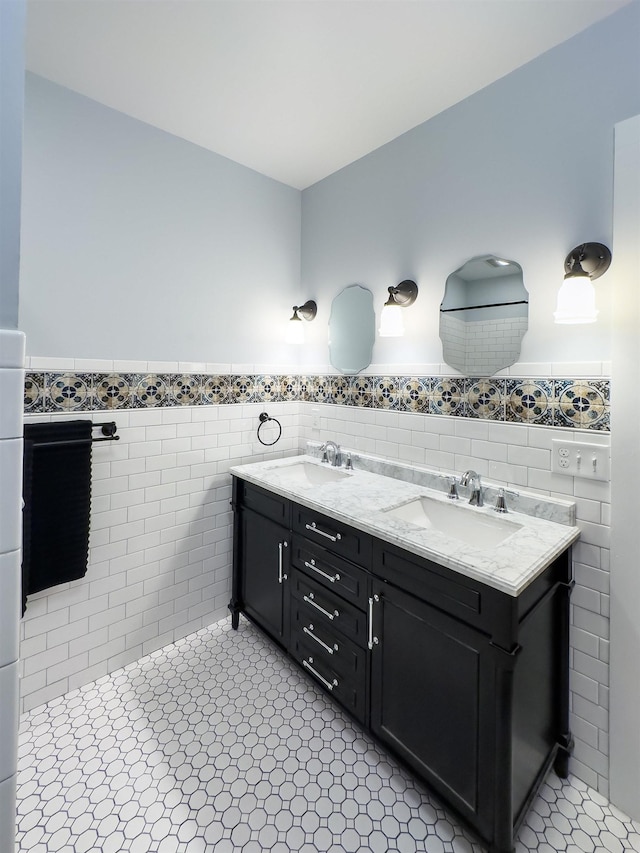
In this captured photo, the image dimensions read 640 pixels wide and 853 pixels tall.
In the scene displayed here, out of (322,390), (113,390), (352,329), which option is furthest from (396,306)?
(113,390)

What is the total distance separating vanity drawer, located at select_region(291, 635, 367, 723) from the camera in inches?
60.0

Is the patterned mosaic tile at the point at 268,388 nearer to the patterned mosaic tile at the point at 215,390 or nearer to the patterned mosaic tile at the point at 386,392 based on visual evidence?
the patterned mosaic tile at the point at 215,390

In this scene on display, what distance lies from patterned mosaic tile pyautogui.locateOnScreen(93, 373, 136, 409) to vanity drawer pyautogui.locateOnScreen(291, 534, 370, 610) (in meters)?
1.02

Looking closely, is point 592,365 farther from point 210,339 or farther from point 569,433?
point 210,339

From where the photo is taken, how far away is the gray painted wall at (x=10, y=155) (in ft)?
Answer: 1.63

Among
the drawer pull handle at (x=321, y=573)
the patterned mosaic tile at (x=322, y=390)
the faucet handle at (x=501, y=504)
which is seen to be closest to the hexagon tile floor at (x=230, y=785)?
the drawer pull handle at (x=321, y=573)

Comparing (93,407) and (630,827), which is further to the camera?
(93,407)

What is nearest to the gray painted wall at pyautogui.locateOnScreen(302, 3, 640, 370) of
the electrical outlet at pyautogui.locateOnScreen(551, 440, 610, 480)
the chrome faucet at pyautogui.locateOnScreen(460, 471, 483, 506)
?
the electrical outlet at pyautogui.locateOnScreen(551, 440, 610, 480)

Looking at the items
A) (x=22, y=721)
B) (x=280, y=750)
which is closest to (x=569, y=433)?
(x=280, y=750)

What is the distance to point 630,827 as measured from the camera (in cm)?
130

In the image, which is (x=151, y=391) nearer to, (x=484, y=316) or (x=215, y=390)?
(x=215, y=390)

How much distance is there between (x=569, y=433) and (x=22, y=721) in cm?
246

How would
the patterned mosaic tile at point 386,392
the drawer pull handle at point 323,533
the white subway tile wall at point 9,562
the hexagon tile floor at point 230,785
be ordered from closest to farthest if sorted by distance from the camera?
the white subway tile wall at point 9,562 → the hexagon tile floor at point 230,785 → the drawer pull handle at point 323,533 → the patterned mosaic tile at point 386,392

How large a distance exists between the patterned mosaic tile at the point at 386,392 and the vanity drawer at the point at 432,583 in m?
0.85
